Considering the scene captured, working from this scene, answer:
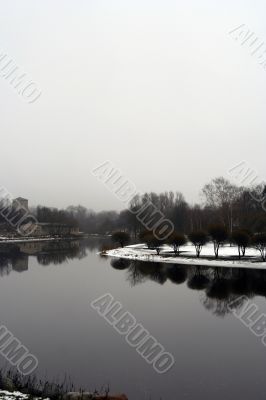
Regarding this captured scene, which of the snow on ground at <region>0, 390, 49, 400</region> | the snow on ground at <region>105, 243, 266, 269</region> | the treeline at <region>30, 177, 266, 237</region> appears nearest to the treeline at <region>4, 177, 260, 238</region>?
the treeline at <region>30, 177, 266, 237</region>

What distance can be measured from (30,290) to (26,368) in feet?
33.4

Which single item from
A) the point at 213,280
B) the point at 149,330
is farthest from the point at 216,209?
the point at 149,330

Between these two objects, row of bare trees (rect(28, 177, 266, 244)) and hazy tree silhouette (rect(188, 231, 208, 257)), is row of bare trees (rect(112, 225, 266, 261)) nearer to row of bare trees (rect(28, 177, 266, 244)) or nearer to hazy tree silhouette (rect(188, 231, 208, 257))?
hazy tree silhouette (rect(188, 231, 208, 257))

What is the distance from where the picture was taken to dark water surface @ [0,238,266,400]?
8164 mm

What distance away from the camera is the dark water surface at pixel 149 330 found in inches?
321

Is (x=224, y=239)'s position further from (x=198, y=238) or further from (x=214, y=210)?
(x=214, y=210)

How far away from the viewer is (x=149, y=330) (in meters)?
12.2

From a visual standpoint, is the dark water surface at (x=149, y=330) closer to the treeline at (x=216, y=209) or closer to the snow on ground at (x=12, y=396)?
the snow on ground at (x=12, y=396)

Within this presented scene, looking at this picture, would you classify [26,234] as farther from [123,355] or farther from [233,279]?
[123,355]

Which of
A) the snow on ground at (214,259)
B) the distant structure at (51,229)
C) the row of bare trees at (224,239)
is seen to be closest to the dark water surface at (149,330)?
the snow on ground at (214,259)

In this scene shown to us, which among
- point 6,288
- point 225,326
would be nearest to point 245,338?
point 225,326

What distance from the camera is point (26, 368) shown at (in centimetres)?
886

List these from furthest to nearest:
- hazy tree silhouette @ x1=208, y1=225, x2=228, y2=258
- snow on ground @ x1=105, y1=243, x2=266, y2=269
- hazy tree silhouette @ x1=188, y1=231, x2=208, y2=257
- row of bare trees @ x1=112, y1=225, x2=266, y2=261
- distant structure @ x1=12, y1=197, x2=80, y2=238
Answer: distant structure @ x1=12, y1=197, x2=80, y2=238
hazy tree silhouette @ x1=188, y1=231, x2=208, y2=257
hazy tree silhouette @ x1=208, y1=225, x2=228, y2=258
row of bare trees @ x1=112, y1=225, x2=266, y2=261
snow on ground @ x1=105, y1=243, x2=266, y2=269

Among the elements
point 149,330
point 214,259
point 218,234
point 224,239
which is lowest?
point 149,330
